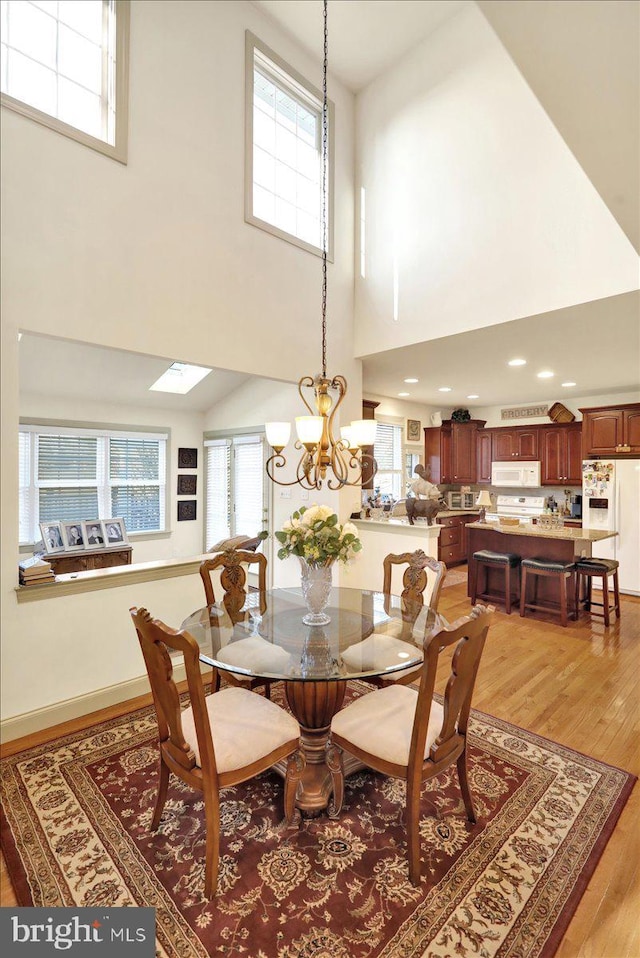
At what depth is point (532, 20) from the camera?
36.3 inches

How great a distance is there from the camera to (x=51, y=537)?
4305mm

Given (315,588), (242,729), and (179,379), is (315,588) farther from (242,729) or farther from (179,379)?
(179,379)

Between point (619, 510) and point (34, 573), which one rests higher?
point (619, 510)

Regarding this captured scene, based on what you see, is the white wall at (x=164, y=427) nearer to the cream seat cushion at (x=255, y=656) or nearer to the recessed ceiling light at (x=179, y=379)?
the recessed ceiling light at (x=179, y=379)

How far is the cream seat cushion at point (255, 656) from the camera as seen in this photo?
1836 mm

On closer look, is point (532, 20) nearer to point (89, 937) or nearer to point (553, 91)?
point (553, 91)

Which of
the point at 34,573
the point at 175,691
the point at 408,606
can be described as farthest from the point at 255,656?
the point at 34,573

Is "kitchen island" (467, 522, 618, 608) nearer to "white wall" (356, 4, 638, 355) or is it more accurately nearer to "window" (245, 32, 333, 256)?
"white wall" (356, 4, 638, 355)

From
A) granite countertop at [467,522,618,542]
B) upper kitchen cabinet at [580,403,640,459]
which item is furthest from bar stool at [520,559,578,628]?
upper kitchen cabinet at [580,403,640,459]

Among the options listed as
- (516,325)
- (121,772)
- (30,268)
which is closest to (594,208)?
(516,325)

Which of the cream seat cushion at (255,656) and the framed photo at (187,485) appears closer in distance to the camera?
the cream seat cushion at (255,656)

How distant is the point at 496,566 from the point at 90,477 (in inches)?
185

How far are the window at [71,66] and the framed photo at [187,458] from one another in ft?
11.4

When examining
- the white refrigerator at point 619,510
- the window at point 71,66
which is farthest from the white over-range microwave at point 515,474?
the window at point 71,66
